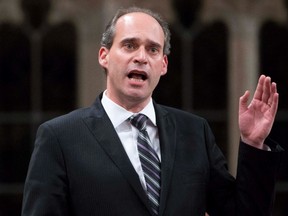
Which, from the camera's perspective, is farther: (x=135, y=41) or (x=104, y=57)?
(x=104, y=57)

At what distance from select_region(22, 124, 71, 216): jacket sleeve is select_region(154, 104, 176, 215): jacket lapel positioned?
0.31 m

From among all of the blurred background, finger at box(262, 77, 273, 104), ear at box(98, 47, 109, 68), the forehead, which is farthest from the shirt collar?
the blurred background

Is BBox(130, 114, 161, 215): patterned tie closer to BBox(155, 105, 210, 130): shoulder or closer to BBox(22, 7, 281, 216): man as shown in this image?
BBox(22, 7, 281, 216): man

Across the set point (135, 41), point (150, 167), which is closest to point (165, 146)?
point (150, 167)

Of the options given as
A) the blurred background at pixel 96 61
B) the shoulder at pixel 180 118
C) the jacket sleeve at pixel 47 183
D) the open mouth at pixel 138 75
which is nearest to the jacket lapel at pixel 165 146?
the shoulder at pixel 180 118

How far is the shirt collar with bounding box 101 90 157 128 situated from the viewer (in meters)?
3.25

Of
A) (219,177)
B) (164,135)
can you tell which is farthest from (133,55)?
(219,177)

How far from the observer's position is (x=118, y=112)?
3.26 m

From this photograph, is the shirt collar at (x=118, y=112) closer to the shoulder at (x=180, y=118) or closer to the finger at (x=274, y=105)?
the shoulder at (x=180, y=118)

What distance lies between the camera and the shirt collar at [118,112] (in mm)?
3252

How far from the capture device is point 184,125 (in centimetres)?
336

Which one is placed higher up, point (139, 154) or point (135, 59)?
point (135, 59)

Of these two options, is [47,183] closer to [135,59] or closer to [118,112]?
[118,112]

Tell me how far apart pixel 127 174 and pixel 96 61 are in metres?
5.88
